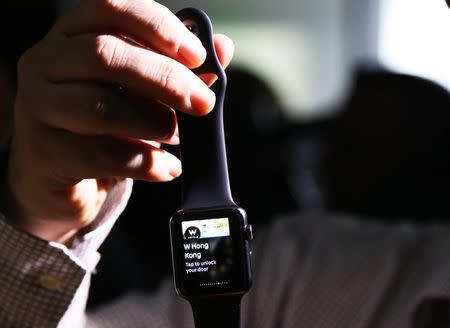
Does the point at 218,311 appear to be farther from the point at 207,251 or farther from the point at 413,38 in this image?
the point at 413,38

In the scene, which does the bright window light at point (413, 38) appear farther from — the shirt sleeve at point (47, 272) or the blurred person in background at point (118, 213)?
the shirt sleeve at point (47, 272)

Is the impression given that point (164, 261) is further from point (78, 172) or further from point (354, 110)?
point (354, 110)

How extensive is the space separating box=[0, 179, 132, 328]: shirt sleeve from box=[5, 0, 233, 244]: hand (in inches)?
1.9

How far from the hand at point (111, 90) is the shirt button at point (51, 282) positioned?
70 mm

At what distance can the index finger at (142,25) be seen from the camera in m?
0.35

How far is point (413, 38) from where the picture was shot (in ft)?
7.17

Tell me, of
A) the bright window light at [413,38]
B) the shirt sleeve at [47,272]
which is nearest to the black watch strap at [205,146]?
the shirt sleeve at [47,272]

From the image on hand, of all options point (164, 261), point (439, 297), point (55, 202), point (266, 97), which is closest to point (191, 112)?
point (55, 202)

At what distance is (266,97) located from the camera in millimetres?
1631

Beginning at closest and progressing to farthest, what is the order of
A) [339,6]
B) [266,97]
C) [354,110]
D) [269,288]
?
[269,288] < [354,110] < [266,97] < [339,6]

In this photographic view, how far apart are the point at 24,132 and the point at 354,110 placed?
925 mm

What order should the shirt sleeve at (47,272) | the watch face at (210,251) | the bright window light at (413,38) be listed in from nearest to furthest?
the watch face at (210,251)
the shirt sleeve at (47,272)
the bright window light at (413,38)

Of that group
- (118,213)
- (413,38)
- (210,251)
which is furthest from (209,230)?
(413,38)

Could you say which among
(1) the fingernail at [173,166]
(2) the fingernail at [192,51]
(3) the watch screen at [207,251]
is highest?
(2) the fingernail at [192,51]
